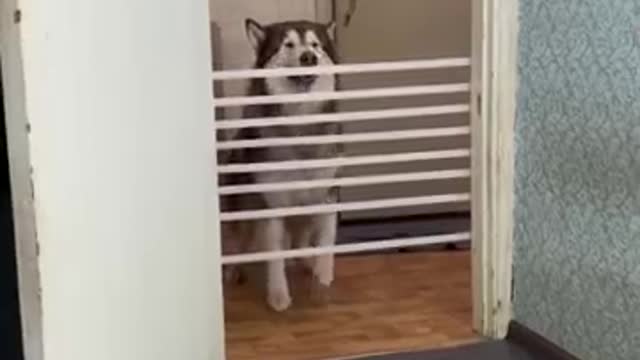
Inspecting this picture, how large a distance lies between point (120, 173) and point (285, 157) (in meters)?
1.93

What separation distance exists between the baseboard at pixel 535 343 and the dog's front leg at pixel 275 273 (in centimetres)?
76

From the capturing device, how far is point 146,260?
1.62m

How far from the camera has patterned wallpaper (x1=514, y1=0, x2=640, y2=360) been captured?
2.41 m

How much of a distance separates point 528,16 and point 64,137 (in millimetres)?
1751

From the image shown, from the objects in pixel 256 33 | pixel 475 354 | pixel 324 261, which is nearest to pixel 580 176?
pixel 475 354

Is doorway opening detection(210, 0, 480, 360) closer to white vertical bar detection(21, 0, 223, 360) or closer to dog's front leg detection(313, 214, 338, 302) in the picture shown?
dog's front leg detection(313, 214, 338, 302)

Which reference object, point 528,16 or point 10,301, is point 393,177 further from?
point 10,301

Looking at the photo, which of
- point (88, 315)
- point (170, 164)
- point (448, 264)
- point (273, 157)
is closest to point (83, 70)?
point (88, 315)

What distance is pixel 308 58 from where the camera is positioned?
11.4 feet

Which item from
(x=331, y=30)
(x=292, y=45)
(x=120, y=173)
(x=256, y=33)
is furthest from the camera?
(x=331, y=30)

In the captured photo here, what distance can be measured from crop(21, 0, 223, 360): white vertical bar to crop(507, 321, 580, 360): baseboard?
3.30 feet

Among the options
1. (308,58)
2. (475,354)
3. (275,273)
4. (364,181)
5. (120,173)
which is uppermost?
(308,58)

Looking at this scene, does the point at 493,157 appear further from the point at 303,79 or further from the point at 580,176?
the point at 303,79

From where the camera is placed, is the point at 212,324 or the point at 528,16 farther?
the point at 528,16
